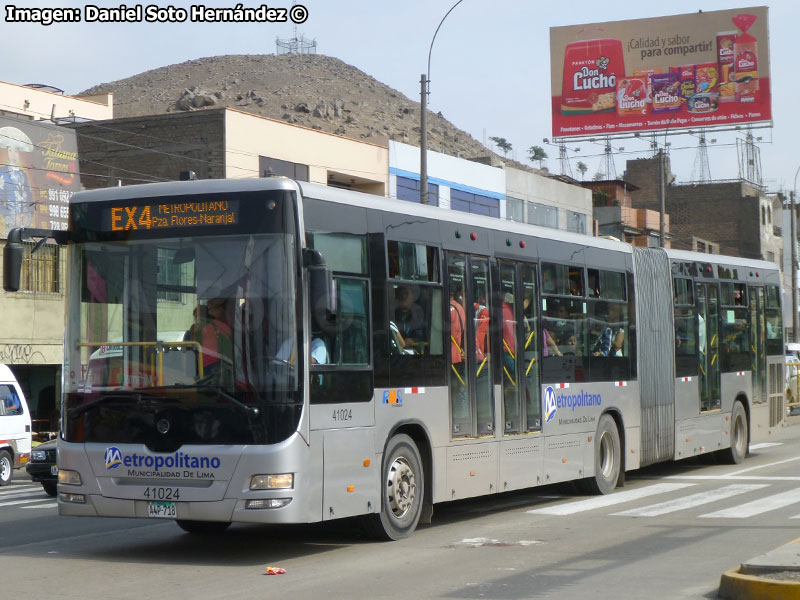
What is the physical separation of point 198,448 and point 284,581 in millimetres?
1458

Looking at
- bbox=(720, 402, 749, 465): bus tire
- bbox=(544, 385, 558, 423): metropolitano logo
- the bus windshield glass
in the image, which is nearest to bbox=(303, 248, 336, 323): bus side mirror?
the bus windshield glass

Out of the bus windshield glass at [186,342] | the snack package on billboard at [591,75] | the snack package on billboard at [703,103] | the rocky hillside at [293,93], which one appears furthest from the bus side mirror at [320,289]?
the rocky hillside at [293,93]

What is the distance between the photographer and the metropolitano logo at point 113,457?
1066 cm

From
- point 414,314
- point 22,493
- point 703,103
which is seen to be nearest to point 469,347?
point 414,314

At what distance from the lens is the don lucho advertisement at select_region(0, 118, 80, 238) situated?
3450 cm

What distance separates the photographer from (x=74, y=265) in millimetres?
11039

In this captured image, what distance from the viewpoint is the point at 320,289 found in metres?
10.0

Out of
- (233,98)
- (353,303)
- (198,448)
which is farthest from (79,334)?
(233,98)

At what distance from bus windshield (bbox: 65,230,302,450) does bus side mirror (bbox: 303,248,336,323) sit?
11.3 inches

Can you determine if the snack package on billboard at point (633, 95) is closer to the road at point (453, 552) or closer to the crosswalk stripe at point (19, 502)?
the road at point (453, 552)

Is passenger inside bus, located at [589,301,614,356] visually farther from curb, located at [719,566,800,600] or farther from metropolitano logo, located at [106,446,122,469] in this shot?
curb, located at [719,566,800,600]

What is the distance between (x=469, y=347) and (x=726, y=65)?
4962 cm

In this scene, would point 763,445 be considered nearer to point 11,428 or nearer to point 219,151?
point 11,428

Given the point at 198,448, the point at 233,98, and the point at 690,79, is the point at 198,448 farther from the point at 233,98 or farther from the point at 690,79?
the point at 233,98
